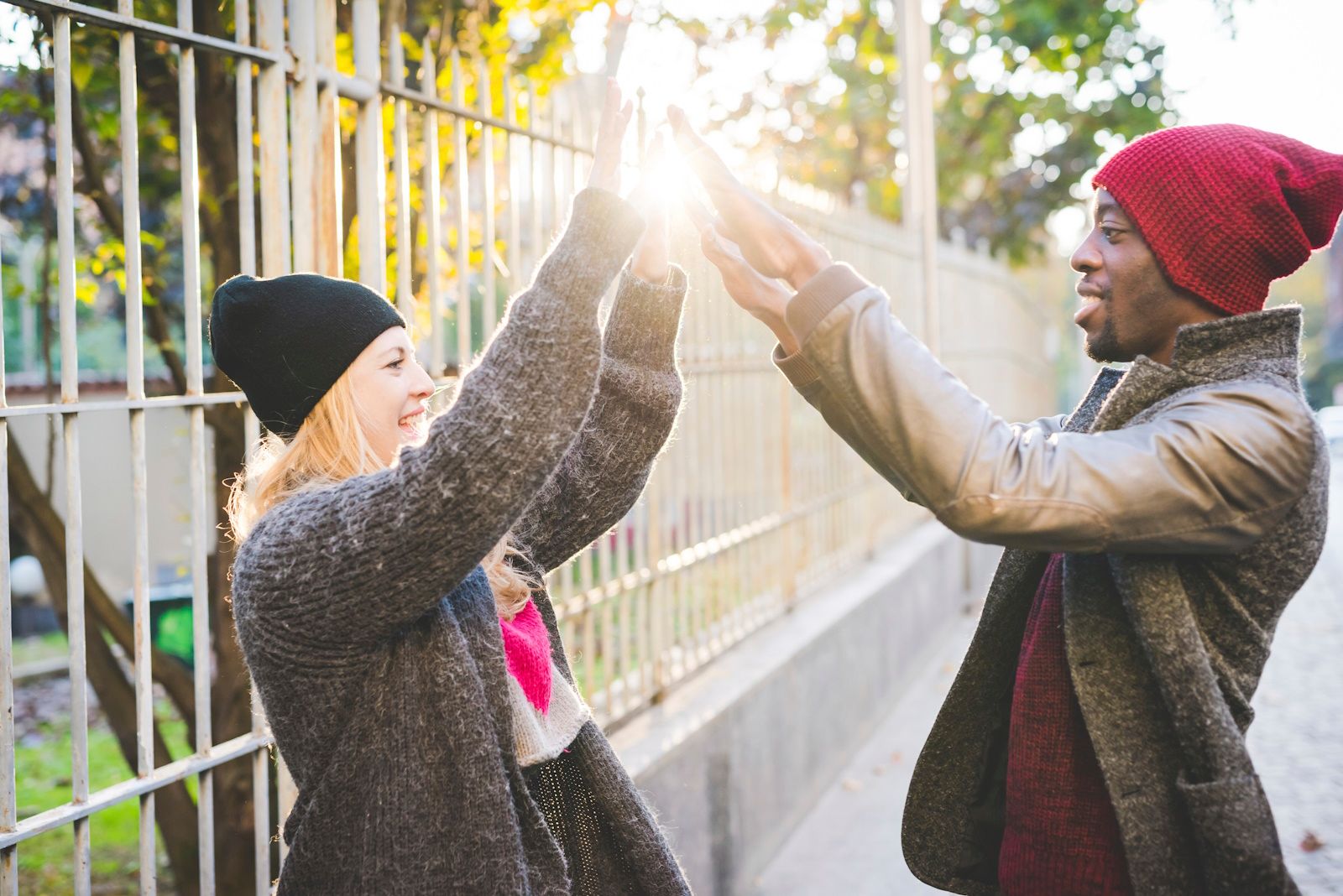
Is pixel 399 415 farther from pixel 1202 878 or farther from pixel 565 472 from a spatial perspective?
pixel 1202 878

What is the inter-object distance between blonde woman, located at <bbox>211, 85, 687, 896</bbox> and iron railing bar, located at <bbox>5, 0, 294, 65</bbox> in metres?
0.71

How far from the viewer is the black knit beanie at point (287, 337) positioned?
1.76 m

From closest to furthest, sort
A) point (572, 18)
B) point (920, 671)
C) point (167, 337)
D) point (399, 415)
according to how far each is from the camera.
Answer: point (399, 415) → point (167, 337) → point (572, 18) → point (920, 671)

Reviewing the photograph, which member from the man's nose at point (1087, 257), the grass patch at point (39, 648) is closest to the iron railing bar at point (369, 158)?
the man's nose at point (1087, 257)

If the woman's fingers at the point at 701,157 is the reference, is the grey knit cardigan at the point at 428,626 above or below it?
below

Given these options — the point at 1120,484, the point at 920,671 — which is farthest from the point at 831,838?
the point at 1120,484

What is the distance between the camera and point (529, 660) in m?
1.92

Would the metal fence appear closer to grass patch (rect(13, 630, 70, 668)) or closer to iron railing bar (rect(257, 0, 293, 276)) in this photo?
iron railing bar (rect(257, 0, 293, 276))

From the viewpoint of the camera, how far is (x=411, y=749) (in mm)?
1630

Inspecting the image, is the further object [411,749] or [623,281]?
[623,281]

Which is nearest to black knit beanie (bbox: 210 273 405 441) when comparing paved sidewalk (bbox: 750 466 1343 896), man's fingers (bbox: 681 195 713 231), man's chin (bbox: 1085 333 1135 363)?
man's fingers (bbox: 681 195 713 231)

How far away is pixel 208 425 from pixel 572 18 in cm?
221

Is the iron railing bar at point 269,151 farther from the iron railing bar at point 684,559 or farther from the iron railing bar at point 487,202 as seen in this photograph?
the iron railing bar at point 684,559

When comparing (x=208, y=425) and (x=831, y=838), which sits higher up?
(x=208, y=425)
